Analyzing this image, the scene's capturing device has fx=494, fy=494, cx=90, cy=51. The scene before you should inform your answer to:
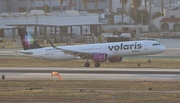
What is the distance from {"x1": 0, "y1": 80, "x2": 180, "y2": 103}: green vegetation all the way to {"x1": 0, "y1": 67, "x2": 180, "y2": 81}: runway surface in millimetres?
3048

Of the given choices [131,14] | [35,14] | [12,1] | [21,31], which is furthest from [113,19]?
[21,31]

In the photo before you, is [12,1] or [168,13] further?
[12,1]

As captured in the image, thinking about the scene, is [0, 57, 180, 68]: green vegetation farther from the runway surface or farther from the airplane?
the runway surface

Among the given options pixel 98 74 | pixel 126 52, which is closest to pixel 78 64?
pixel 126 52

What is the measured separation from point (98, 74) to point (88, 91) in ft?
44.4

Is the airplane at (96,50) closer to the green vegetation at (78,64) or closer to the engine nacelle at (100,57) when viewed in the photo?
the engine nacelle at (100,57)

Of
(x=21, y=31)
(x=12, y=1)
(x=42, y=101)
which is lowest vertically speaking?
(x=42, y=101)

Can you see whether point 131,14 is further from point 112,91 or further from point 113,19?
point 112,91

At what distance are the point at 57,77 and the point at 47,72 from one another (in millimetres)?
5435

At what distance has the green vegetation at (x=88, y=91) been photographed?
36312 millimetres

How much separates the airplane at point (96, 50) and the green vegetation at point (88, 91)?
16.4m

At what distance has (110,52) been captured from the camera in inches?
2502

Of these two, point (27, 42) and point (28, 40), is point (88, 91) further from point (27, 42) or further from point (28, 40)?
point (28, 40)

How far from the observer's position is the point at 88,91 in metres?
40.3
